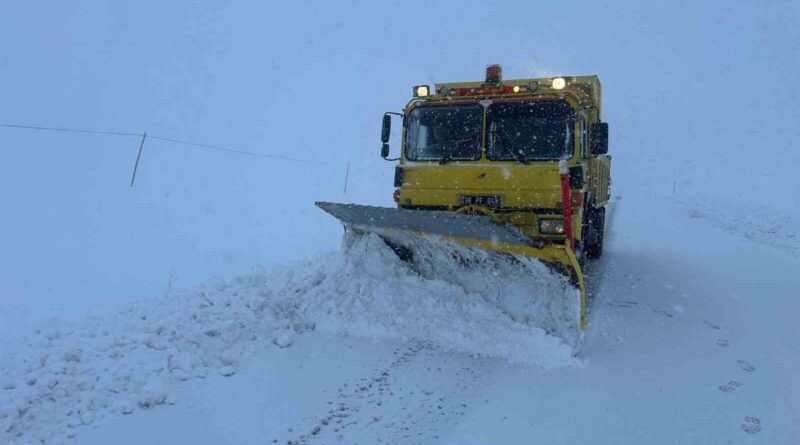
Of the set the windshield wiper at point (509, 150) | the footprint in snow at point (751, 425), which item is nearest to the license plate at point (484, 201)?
the windshield wiper at point (509, 150)

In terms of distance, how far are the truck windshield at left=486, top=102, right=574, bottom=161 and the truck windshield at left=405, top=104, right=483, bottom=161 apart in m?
0.18

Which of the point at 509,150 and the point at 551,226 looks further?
the point at 509,150

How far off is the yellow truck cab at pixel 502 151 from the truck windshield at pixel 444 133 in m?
0.01

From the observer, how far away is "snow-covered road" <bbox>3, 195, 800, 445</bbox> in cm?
348

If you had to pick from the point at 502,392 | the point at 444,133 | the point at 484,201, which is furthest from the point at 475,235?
the point at 444,133

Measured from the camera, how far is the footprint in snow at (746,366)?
4609 mm

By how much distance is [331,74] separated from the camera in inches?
2163

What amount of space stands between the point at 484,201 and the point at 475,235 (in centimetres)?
151

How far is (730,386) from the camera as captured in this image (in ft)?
14.0

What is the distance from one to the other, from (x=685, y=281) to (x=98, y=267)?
7.98m

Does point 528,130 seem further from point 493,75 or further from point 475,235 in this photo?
point 475,235

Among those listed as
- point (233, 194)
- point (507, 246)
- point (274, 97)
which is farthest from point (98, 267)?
point (274, 97)

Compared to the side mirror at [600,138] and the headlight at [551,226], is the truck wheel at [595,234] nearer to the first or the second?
the side mirror at [600,138]

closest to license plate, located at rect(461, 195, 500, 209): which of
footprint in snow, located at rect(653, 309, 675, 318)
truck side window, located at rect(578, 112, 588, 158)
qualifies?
truck side window, located at rect(578, 112, 588, 158)
